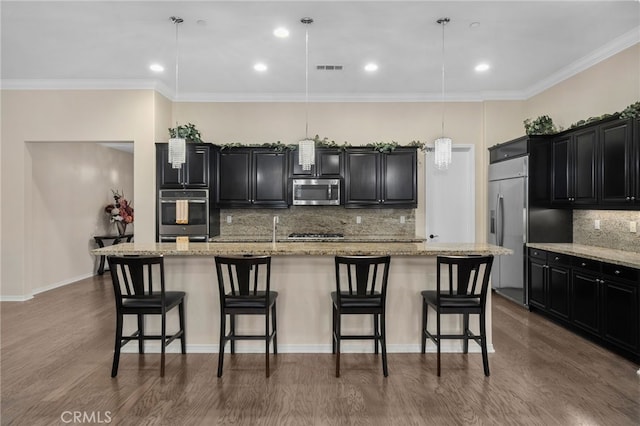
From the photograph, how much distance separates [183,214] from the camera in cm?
515

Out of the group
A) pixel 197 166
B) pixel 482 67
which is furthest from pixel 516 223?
pixel 197 166

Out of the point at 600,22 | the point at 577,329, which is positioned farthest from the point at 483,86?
the point at 577,329

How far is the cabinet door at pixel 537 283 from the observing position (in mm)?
4441

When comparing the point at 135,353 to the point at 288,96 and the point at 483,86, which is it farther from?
the point at 483,86

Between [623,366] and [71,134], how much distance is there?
7180 millimetres

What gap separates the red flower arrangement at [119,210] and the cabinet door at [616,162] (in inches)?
313

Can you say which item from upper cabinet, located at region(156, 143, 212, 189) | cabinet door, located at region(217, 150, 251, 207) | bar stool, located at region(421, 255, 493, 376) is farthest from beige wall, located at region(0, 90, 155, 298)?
bar stool, located at region(421, 255, 493, 376)

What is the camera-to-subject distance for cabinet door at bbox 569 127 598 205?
4.00m

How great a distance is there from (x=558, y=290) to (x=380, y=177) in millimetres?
2732

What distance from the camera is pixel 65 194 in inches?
249

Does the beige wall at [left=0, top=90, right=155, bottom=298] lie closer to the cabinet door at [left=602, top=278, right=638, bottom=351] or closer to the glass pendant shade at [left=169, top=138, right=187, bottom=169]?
the glass pendant shade at [left=169, top=138, right=187, bottom=169]

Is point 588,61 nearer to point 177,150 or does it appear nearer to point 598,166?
point 598,166

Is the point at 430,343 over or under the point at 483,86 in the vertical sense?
under

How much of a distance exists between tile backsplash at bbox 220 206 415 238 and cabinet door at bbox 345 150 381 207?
0.33 meters
